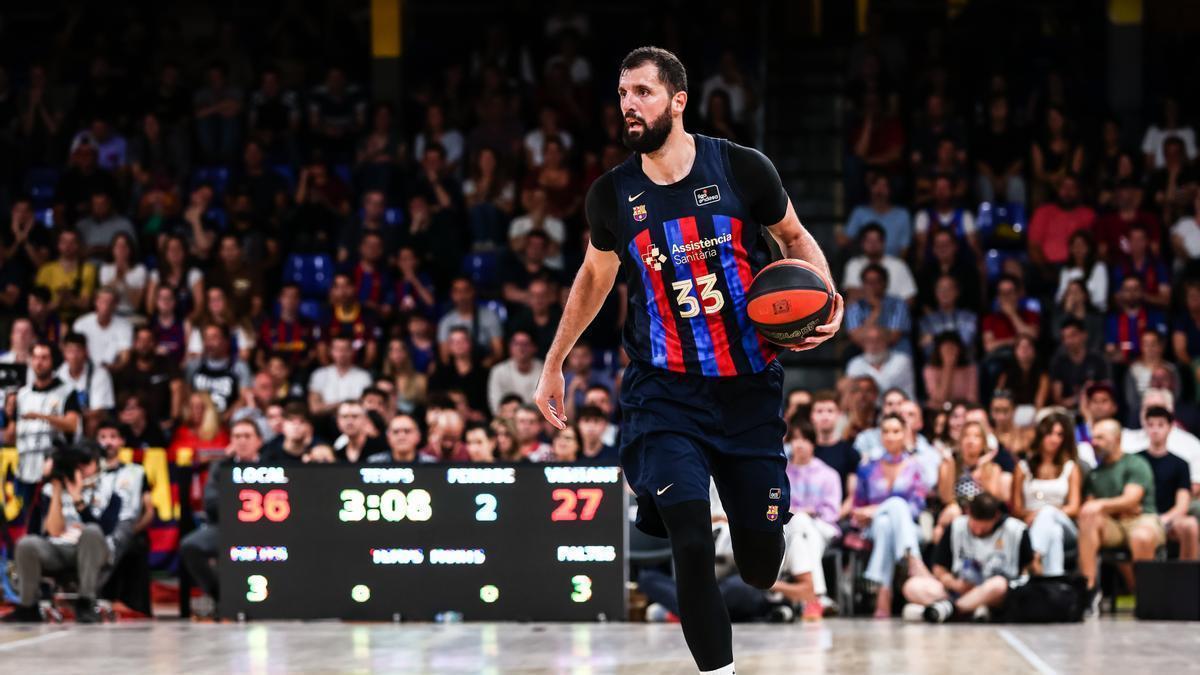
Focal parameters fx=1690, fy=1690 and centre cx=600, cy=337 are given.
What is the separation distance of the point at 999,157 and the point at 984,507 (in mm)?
6711

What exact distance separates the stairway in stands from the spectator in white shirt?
2807mm

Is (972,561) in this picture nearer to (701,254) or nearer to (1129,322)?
(1129,322)

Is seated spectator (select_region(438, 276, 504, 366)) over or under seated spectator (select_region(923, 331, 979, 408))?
over

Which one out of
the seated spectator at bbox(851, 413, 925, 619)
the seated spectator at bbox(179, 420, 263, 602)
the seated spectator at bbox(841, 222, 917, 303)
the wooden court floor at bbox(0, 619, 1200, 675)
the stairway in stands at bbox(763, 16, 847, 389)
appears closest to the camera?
the wooden court floor at bbox(0, 619, 1200, 675)

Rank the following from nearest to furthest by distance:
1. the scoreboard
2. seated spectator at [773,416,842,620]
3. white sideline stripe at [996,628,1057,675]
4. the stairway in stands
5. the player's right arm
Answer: the player's right arm, white sideline stripe at [996,628,1057,675], the scoreboard, seated spectator at [773,416,842,620], the stairway in stands

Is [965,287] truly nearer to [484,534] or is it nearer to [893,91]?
[893,91]

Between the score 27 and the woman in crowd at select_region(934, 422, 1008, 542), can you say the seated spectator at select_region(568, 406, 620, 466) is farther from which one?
the woman in crowd at select_region(934, 422, 1008, 542)

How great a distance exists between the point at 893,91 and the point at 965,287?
359 cm

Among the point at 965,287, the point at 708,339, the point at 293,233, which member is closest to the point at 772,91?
the point at 965,287

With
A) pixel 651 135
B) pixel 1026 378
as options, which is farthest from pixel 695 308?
pixel 1026 378

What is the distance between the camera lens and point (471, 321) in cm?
1550

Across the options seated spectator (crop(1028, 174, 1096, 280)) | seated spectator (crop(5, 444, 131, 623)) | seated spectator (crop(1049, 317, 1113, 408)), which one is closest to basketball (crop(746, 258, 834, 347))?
seated spectator (crop(5, 444, 131, 623))

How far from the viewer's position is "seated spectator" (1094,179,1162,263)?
1559 centimetres

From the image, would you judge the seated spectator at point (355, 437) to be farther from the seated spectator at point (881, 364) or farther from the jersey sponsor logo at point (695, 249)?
the jersey sponsor logo at point (695, 249)
